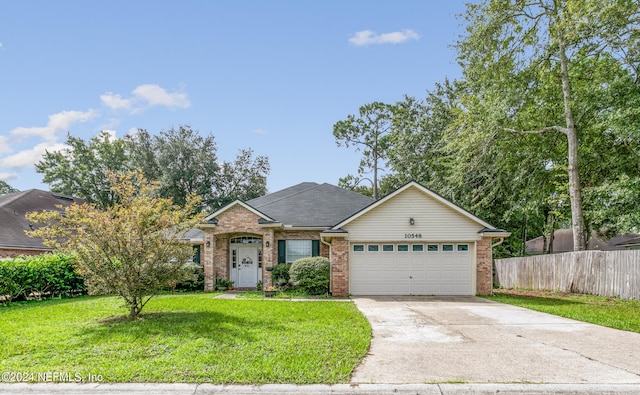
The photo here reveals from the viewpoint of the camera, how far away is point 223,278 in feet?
56.1

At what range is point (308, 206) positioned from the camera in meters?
18.8

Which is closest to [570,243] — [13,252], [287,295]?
[287,295]

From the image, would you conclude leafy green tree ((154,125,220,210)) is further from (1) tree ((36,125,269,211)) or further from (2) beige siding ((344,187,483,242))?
(2) beige siding ((344,187,483,242))

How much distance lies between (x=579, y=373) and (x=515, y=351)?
3.86 ft

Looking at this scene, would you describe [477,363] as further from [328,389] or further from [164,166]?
[164,166]

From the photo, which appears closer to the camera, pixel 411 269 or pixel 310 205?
pixel 411 269

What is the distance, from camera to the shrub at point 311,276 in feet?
47.7

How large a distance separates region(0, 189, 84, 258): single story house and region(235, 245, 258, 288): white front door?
8485mm

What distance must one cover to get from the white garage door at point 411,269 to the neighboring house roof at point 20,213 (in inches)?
540

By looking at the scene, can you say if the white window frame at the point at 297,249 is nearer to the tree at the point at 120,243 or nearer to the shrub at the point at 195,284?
the shrub at the point at 195,284

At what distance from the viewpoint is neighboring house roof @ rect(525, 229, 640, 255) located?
36.4 meters

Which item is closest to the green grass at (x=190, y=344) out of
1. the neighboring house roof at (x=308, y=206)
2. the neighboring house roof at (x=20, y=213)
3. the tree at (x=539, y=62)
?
the neighboring house roof at (x=308, y=206)

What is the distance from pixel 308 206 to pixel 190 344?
41.8 feet

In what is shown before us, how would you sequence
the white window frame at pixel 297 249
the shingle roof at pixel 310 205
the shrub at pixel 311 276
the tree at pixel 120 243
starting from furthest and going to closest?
the shingle roof at pixel 310 205
the white window frame at pixel 297 249
the shrub at pixel 311 276
the tree at pixel 120 243
